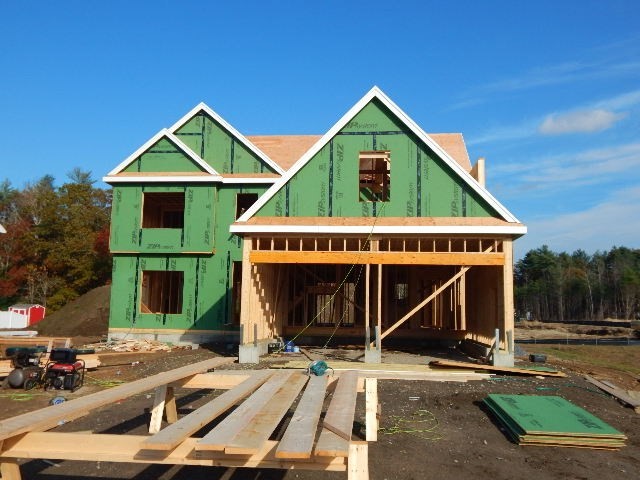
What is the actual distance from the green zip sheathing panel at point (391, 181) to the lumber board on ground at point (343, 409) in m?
8.53

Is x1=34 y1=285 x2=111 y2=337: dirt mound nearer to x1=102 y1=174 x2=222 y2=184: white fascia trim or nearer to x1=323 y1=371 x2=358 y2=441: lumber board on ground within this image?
x1=102 y1=174 x2=222 y2=184: white fascia trim

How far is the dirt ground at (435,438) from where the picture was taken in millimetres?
5230

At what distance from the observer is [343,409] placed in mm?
4500

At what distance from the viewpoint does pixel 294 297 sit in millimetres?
19438

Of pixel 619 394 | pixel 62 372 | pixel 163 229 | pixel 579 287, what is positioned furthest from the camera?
pixel 579 287

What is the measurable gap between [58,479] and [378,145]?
479 inches

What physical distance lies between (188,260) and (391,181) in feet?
31.6

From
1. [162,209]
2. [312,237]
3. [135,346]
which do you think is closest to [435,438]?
[312,237]

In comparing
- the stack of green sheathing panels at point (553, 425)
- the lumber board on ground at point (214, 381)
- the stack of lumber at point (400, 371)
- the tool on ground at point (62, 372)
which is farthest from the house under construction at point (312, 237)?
the lumber board on ground at point (214, 381)

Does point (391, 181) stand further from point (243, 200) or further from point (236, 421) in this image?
point (236, 421)

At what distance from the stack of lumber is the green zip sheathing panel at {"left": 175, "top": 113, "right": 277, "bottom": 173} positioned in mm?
9931

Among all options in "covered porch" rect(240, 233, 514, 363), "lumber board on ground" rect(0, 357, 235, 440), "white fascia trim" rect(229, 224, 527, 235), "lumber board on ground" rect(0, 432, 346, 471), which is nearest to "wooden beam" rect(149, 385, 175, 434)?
"lumber board on ground" rect(0, 357, 235, 440)

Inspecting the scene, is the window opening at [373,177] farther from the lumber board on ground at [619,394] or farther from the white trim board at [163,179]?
the lumber board on ground at [619,394]

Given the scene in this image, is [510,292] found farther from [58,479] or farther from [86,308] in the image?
[86,308]
